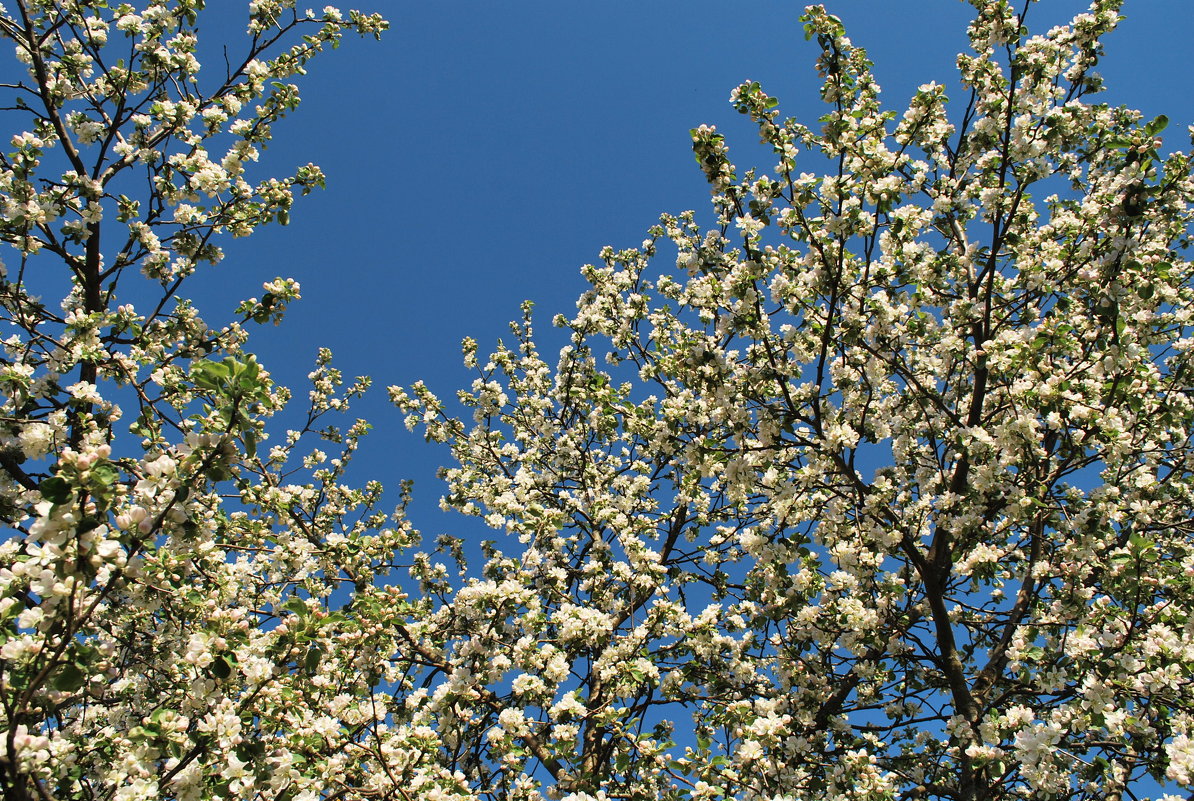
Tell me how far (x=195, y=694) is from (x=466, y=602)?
3.67m

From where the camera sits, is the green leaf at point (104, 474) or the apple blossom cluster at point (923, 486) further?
the apple blossom cluster at point (923, 486)

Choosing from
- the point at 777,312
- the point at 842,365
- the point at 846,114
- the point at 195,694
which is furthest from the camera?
the point at 842,365

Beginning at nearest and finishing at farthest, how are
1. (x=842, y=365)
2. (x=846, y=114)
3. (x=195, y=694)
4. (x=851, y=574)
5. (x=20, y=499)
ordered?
1. (x=195, y=694)
2. (x=20, y=499)
3. (x=846, y=114)
4. (x=842, y=365)
5. (x=851, y=574)

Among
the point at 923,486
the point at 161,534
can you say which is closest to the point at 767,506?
the point at 923,486

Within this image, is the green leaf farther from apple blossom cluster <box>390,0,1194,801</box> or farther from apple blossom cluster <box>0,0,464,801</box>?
apple blossom cluster <box>390,0,1194,801</box>

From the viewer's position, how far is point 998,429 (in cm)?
624

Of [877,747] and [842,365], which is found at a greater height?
[842,365]

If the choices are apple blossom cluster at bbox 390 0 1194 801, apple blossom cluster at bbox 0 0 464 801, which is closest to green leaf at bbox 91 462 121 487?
apple blossom cluster at bbox 0 0 464 801

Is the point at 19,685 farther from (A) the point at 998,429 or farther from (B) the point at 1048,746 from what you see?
(A) the point at 998,429

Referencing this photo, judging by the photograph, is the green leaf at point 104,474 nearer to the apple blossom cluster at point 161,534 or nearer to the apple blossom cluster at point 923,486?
the apple blossom cluster at point 161,534

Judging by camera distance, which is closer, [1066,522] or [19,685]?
[19,685]

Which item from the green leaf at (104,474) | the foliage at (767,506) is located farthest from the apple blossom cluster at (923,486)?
the green leaf at (104,474)

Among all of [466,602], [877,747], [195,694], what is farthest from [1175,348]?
[195,694]

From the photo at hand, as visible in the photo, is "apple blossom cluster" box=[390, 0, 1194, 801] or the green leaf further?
"apple blossom cluster" box=[390, 0, 1194, 801]
